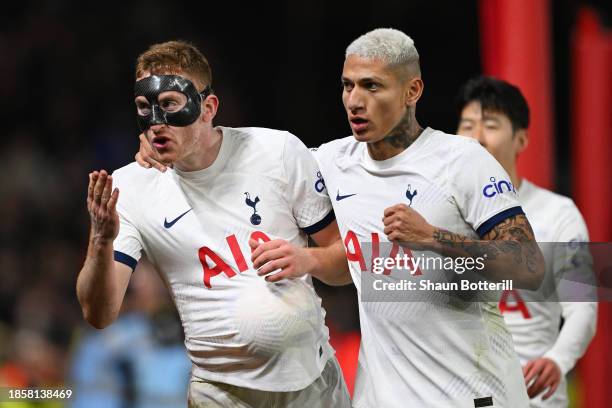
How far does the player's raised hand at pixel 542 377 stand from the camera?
3.92 m

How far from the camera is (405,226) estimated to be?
3.02m

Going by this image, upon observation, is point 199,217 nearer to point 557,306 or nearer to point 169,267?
point 169,267

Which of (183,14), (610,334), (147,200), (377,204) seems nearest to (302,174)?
(377,204)

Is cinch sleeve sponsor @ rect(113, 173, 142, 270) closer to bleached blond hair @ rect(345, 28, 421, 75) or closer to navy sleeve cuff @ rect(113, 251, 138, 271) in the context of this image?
navy sleeve cuff @ rect(113, 251, 138, 271)

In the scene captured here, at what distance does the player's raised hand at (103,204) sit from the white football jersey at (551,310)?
1741mm

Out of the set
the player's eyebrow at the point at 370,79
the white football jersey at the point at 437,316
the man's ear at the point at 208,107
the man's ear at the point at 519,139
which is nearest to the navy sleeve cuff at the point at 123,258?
the man's ear at the point at 208,107

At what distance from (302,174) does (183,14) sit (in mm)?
7360

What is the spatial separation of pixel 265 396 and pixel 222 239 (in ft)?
1.76

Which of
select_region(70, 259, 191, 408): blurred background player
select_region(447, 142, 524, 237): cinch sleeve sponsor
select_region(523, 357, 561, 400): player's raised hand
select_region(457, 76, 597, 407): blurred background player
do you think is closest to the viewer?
select_region(447, 142, 524, 237): cinch sleeve sponsor

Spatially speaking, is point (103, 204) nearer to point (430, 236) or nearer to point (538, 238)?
point (430, 236)

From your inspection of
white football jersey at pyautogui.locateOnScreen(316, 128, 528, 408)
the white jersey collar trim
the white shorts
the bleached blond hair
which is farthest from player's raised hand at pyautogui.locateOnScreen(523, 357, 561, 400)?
the white jersey collar trim

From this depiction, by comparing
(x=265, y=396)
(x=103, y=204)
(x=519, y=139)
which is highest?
(x=103, y=204)

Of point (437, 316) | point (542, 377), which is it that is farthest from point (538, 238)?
point (437, 316)

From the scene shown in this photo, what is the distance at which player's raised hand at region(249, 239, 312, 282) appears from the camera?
125 inches
